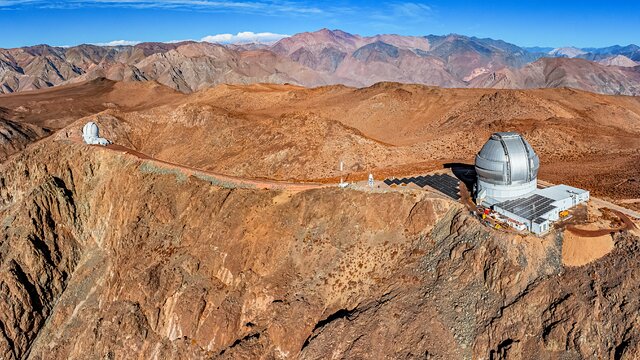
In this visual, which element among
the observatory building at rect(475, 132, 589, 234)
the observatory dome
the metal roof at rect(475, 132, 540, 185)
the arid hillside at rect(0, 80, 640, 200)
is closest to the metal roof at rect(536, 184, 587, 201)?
the observatory building at rect(475, 132, 589, 234)

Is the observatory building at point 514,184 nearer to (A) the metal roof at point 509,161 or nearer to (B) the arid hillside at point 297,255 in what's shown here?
(A) the metal roof at point 509,161

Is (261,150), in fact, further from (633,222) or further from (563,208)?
(633,222)

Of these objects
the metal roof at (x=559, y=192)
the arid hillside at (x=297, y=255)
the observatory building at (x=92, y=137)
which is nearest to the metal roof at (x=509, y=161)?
the metal roof at (x=559, y=192)

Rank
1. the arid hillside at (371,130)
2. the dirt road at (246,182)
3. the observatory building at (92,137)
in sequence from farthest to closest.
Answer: the observatory building at (92,137)
the arid hillside at (371,130)
the dirt road at (246,182)

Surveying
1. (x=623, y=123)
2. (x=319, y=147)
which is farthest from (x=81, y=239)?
(x=623, y=123)

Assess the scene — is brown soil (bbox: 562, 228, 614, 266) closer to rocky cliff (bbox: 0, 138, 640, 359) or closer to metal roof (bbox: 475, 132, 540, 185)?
rocky cliff (bbox: 0, 138, 640, 359)

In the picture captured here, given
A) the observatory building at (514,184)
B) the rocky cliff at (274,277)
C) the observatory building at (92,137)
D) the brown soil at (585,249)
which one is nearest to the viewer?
the rocky cliff at (274,277)
